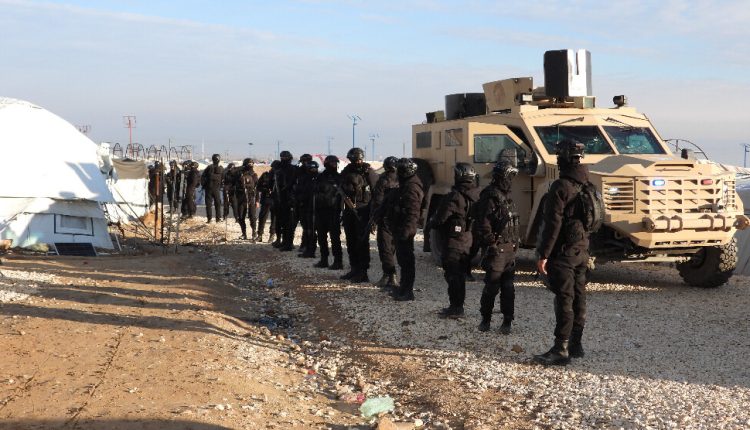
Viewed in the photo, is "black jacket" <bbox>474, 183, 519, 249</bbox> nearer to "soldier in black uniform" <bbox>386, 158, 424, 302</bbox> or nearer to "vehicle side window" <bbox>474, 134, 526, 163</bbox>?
"soldier in black uniform" <bbox>386, 158, 424, 302</bbox>

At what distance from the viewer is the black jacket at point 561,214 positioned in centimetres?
705

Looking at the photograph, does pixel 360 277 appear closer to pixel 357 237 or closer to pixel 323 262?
pixel 357 237

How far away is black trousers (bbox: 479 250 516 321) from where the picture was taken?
8.34 m

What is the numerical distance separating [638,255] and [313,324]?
4278mm

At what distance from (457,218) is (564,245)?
84.5 inches

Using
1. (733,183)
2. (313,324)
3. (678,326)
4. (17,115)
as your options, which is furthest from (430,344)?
(17,115)

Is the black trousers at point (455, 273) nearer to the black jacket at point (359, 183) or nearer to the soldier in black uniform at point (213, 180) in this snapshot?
the black jacket at point (359, 183)

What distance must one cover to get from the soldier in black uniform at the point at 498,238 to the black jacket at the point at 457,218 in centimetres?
61

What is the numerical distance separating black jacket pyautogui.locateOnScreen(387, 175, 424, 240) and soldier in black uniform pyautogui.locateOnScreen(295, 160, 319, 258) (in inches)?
171

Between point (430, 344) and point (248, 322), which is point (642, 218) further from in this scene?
point (248, 322)

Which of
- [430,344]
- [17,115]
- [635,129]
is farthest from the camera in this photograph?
[17,115]

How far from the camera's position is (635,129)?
12.4 m

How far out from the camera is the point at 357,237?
40.8ft

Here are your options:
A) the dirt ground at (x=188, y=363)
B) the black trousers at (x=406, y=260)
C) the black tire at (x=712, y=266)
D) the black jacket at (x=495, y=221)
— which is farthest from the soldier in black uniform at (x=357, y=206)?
the black tire at (x=712, y=266)
